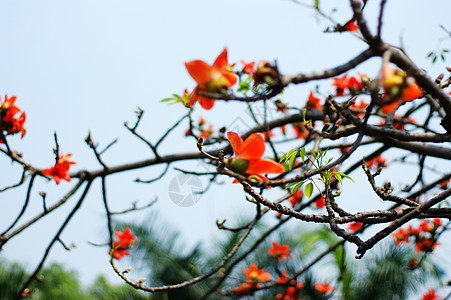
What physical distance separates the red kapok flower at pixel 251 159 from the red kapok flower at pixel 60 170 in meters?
1.68

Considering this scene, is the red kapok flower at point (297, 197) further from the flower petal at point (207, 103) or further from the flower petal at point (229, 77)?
the flower petal at point (229, 77)

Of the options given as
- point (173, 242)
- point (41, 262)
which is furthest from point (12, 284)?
point (41, 262)

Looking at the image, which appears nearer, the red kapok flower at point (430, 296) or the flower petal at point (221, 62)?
the flower petal at point (221, 62)

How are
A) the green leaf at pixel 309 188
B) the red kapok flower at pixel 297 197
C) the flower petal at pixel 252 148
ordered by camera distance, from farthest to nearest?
the red kapok flower at pixel 297 197
the green leaf at pixel 309 188
the flower petal at pixel 252 148

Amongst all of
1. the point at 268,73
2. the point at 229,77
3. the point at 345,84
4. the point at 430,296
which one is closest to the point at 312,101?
the point at 345,84

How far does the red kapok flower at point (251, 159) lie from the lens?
3.43ft

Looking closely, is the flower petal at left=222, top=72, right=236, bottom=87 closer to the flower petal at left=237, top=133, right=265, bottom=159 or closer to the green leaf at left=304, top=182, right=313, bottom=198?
the flower petal at left=237, top=133, right=265, bottom=159

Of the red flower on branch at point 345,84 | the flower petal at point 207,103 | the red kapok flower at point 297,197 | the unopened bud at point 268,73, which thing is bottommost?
the unopened bud at point 268,73

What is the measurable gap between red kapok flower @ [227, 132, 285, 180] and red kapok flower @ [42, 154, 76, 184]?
1.68m

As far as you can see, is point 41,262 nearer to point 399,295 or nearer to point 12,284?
point 399,295

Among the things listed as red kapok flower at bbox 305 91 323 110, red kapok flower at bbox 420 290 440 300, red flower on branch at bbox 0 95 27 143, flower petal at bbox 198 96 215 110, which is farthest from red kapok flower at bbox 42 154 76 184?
red kapok flower at bbox 420 290 440 300

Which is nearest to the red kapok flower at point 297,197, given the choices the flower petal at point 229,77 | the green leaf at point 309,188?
the green leaf at point 309,188

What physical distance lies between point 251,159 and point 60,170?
1800 millimetres

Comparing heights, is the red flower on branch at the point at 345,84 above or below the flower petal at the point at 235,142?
above
